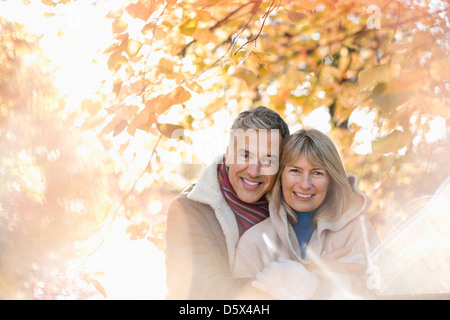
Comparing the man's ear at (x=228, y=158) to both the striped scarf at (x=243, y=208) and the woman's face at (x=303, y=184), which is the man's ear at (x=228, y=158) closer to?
the striped scarf at (x=243, y=208)

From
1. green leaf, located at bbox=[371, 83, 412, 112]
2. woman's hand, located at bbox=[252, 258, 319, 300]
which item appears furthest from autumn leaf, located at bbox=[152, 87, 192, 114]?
green leaf, located at bbox=[371, 83, 412, 112]

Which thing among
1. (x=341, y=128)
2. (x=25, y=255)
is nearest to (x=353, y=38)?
(x=341, y=128)

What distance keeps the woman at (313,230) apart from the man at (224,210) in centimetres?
6

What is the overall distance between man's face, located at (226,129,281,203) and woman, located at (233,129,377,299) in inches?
2.0

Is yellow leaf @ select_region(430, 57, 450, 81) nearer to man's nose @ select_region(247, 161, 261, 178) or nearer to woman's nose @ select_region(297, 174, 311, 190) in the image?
woman's nose @ select_region(297, 174, 311, 190)

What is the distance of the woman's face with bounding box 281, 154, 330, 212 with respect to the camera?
1832 millimetres

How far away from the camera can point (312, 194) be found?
185 centimetres

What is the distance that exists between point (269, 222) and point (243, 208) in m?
0.14

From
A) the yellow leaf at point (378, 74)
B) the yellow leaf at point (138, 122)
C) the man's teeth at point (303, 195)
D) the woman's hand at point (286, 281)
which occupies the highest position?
the yellow leaf at point (138, 122)

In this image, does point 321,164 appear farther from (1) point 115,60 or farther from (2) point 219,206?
(1) point 115,60

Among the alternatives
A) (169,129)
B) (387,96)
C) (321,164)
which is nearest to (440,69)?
(387,96)

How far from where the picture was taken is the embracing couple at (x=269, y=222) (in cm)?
175

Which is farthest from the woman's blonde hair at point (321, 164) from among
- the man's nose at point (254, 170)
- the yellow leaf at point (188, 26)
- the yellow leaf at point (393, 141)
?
the yellow leaf at point (188, 26)

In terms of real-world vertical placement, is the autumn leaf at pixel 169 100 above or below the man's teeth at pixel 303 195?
above
